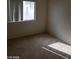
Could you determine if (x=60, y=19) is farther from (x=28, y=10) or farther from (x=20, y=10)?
(x=20, y=10)

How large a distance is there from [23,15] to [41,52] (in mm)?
2374

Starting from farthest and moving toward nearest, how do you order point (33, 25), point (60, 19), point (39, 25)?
point (39, 25) < point (33, 25) < point (60, 19)

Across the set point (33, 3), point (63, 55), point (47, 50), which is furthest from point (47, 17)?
point (63, 55)

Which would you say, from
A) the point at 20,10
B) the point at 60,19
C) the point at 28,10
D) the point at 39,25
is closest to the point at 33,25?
the point at 39,25

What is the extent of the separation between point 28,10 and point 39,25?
3.11ft

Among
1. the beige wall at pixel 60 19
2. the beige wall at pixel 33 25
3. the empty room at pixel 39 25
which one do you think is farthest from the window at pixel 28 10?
the beige wall at pixel 60 19

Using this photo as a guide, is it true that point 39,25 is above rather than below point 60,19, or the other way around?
below

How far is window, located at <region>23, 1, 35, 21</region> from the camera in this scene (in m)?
5.55

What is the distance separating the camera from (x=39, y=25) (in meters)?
6.16

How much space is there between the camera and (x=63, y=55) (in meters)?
3.49

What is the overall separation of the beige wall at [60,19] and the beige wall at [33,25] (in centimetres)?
33
